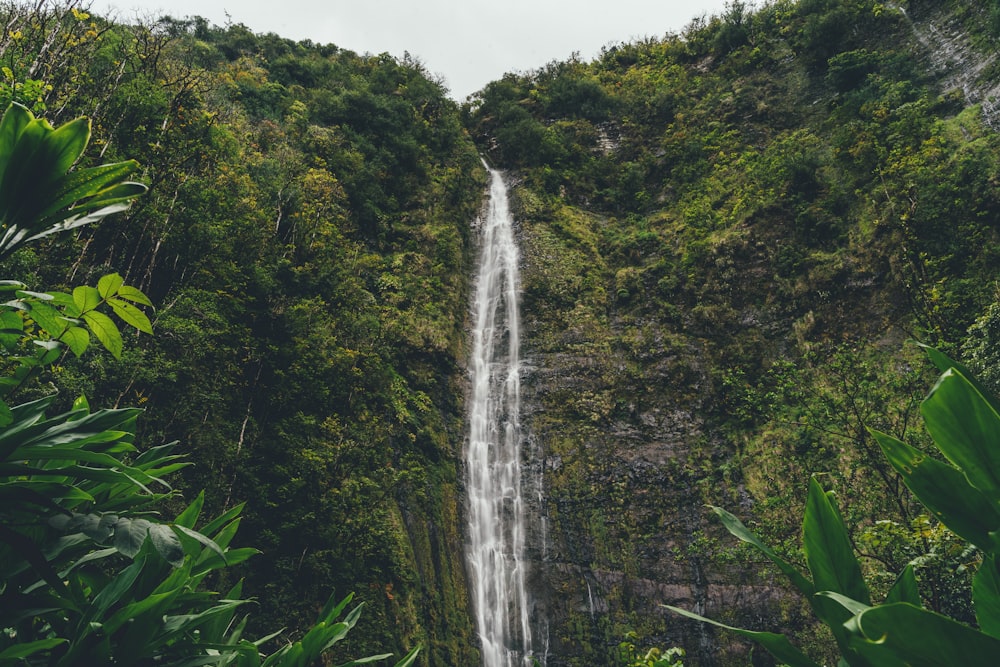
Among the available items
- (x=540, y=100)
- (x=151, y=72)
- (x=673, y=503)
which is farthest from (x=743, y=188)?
(x=151, y=72)

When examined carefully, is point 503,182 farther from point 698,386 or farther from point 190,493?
point 190,493

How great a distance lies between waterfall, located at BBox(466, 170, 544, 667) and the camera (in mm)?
10523

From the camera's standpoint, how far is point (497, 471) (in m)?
12.6

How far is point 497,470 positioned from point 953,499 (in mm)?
12453

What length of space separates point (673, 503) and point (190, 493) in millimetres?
9585

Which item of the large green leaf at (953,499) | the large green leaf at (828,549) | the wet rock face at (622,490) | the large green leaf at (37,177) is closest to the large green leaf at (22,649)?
the large green leaf at (37,177)

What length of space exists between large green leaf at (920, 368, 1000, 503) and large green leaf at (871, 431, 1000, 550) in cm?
1

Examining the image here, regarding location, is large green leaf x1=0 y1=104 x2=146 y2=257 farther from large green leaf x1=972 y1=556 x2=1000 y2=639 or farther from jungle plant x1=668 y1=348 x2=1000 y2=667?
large green leaf x1=972 y1=556 x2=1000 y2=639

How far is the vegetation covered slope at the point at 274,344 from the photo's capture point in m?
7.59

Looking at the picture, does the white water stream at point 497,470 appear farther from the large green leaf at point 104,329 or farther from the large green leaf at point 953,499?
the large green leaf at point 953,499

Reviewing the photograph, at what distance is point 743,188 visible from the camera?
16.1 m

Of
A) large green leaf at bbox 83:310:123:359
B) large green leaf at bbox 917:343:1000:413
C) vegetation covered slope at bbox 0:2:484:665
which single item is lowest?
large green leaf at bbox 917:343:1000:413

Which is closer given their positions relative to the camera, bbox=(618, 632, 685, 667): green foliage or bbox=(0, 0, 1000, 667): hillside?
bbox=(618, 632, 685, 667): green foliage

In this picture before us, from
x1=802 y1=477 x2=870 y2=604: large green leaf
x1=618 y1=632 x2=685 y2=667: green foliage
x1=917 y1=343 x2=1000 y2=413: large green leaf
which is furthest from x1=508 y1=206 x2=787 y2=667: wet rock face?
x1=917 y1=343 x2=1000 y2=413: large green leaf
